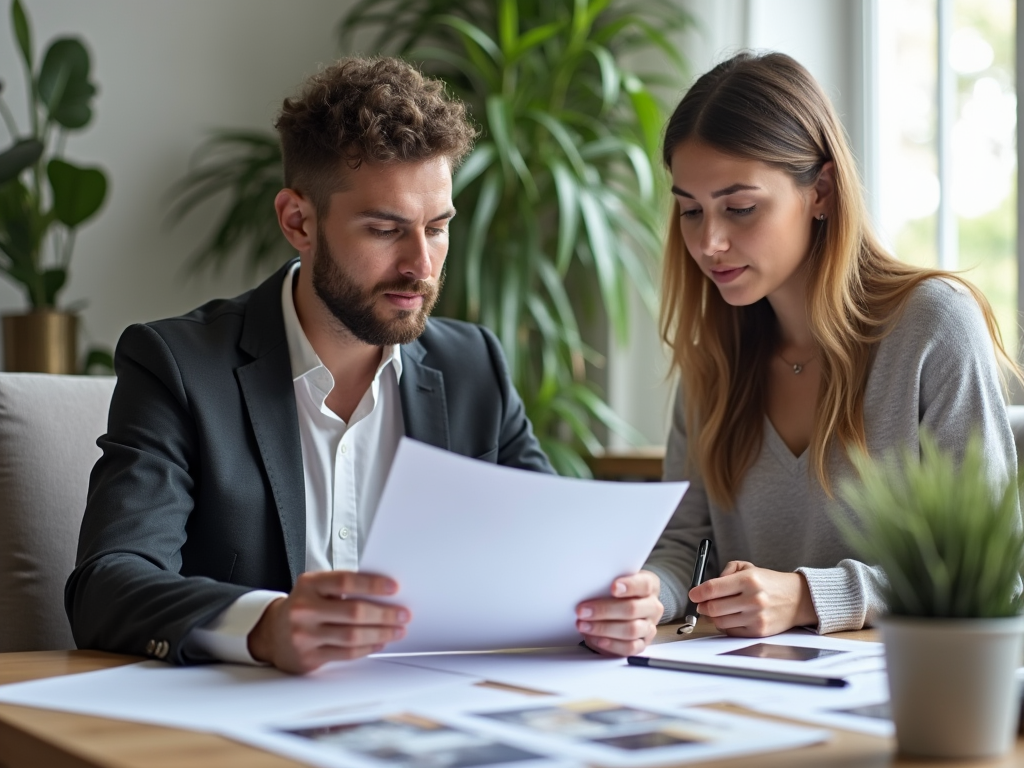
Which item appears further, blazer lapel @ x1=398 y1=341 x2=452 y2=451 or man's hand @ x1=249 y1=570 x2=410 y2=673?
blazer lapel @ x1=398 y1=341 x2=452 y2=451

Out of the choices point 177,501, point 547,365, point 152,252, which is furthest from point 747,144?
point 152,252

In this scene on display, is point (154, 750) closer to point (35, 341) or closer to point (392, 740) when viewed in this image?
point (392, 740)

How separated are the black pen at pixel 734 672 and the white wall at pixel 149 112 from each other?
254 cm

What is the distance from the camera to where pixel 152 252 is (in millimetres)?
3326

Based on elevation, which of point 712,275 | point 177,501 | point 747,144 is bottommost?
point 177,501

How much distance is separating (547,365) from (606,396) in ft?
1.25

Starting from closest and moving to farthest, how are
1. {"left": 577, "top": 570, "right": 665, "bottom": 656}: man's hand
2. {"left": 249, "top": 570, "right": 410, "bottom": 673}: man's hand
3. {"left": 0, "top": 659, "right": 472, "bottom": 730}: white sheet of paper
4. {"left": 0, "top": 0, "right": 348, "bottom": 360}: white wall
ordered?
{"left": 0, "top": 659, "right": 472, "bottom": 730}: white sheet of paper, {"left": 249, "top": 570, "right": 410, "bottom": 673}: man's hand, {"left": 577, "top": 570, "right": 665, "bottom": 656}: man's hand, {"left": 0, "top": 0, "right": 348, "bottom": 360}: white wall

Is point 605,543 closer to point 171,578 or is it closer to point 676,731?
point 676,731

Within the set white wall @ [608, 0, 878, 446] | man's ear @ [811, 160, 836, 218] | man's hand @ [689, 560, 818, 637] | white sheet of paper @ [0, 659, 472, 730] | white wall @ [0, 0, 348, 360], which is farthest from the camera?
white wall @ [0, 0, 348, 360]

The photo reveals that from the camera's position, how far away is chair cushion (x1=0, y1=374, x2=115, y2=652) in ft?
4.83

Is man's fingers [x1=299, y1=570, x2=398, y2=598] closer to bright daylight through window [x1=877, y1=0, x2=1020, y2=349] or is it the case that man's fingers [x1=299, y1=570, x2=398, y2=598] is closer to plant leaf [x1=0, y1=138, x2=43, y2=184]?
bright daylight through window [x1=877, y1=0, x2=1020, y2=349]

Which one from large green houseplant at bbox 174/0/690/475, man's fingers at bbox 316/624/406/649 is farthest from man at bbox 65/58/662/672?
large green houseplant at bbox 174/0/690/475

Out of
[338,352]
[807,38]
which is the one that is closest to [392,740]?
[338,352]

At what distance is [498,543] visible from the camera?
3.22 ft
